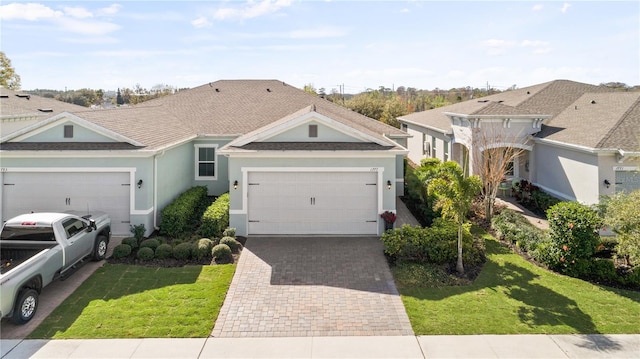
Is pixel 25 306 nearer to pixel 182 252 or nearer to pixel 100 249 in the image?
pixel 100 249

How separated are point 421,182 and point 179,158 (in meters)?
11.0

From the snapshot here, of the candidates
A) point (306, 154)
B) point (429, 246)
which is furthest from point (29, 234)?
point (429, 246)

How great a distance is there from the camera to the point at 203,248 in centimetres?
1279

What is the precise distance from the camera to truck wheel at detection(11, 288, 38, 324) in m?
8.63

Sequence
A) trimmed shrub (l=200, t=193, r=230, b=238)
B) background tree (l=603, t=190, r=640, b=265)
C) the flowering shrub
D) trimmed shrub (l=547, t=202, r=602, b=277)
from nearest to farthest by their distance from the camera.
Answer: background tree (l=603, t=190, r=640, b=265) < trimmed shrub (l=547, t=202, r=602, b=277) < trimmed shrub (l=200, t=193, r=230, b=238) < the flowering shrub

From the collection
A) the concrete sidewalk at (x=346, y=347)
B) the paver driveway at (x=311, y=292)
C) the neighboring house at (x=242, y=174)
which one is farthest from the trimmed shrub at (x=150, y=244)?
the concrete sidewalk at (x=346, y=347)

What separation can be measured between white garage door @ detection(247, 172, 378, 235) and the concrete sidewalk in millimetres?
6761

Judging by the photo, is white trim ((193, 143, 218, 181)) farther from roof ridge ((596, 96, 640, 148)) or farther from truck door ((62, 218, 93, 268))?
roof ridge ((596, 96, 640, 148))

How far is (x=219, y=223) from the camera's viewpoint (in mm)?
14477

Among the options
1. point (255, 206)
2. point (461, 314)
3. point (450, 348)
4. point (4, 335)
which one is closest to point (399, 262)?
point (461, 314)

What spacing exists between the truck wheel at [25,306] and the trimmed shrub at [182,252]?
13.0 feet

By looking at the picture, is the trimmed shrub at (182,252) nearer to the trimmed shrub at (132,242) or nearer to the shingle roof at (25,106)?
the trimmed shrub at (132,242)

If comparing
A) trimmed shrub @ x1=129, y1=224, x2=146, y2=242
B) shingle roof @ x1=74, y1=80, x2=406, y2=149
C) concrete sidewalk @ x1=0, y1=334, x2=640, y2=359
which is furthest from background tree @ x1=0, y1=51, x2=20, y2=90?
concrete sidewalk @ x1=0, y1=334, x2=640, y2=359

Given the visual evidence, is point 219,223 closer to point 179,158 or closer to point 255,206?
point 255,206
